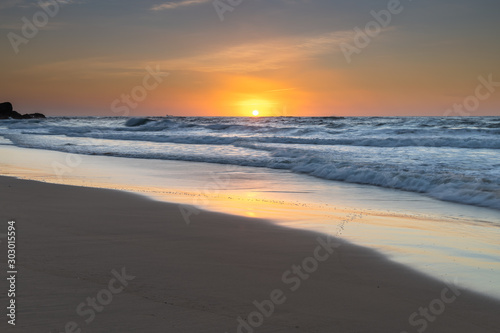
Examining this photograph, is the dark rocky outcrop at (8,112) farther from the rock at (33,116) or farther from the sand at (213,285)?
the sand at (213,285)

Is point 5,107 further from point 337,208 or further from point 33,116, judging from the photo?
point 337,208

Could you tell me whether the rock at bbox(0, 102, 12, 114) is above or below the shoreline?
above

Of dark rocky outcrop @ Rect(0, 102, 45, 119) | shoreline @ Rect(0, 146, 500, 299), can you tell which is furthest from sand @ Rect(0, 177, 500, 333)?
dark rocky outcrop @ Rect(0, 102, 45, 119)

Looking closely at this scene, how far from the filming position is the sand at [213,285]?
326 cm

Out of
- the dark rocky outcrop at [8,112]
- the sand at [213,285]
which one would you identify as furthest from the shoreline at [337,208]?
the dark rocky outcrop at [8,112]

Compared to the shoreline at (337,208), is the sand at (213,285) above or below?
below

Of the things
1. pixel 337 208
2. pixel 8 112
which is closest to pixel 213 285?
pixel 337 208

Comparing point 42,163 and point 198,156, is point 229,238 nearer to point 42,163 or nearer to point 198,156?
point 42,163

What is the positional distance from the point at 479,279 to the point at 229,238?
2.83 m

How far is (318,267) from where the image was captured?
4.66m

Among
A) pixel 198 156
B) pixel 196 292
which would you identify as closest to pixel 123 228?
pixel 196 292

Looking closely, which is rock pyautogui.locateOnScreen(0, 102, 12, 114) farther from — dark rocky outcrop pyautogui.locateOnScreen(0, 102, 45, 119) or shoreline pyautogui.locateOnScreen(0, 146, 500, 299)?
shoreline pyautogui.locateOnScreen(0, 146, 500, 299)

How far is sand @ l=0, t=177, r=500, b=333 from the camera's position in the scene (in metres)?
3.26

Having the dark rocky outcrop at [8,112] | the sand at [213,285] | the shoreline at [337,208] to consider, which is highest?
the dark rocky outcrop at [8,112]
